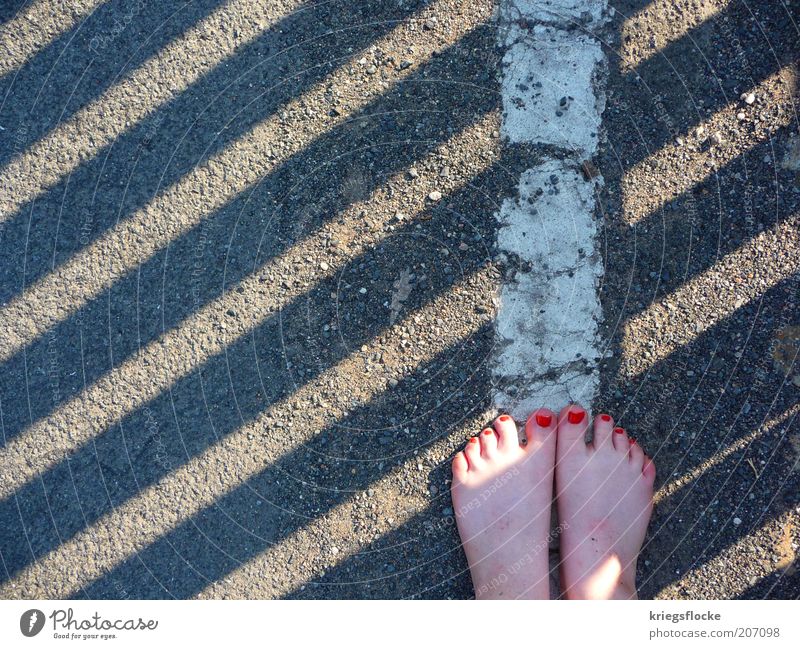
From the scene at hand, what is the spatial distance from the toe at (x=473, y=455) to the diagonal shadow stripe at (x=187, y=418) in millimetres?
507

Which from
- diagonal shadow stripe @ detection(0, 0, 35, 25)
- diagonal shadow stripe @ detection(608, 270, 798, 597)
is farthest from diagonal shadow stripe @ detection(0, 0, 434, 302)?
diagonal shadow stripe @ detection(608, 270, 798, 597)

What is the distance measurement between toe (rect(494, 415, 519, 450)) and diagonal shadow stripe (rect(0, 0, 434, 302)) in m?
1.33

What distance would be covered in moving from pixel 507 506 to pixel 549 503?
148mm

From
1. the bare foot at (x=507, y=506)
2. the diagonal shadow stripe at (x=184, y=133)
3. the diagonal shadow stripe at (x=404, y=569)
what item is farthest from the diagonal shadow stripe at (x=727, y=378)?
the diagonal shadow stripe at (x=184, y=133)

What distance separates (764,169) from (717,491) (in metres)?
1.11

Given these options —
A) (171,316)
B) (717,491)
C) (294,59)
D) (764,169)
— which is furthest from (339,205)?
(717,491)

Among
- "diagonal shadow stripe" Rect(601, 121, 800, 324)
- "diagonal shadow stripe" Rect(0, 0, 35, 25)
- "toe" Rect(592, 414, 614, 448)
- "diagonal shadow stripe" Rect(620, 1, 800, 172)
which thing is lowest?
"toe" Rect(592, 414, 614, 448)

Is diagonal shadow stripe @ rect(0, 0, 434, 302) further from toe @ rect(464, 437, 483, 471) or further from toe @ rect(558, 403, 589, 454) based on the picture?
toe @ rect(558, 403, 589, 454)

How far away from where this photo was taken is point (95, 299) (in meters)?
1.95

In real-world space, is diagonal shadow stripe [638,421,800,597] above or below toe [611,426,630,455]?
below

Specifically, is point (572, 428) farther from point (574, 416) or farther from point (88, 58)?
point (88, 58)

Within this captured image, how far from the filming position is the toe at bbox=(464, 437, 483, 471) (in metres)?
1.91
